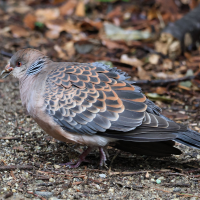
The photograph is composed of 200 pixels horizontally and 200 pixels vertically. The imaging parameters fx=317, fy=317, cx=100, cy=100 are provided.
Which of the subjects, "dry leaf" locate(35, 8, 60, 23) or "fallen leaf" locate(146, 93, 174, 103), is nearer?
"fallen leaf" locate(146, 93, 174, 103)

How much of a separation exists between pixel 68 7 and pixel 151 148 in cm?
579

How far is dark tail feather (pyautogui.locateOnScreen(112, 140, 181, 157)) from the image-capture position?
13.2ft

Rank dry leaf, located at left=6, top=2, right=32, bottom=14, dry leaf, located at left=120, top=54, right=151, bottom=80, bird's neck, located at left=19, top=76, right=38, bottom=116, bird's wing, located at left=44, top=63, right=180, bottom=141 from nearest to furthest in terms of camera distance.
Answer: bird's wing, located at left=44, top=63, right=180, bottom=141
bird's neck, located at left=19, top=76, right=38, bottom=116
dry leaf, located at left=120, top=54, right=151, bottom=80
dry leaf, located at left=6, top=2, right=32, bottom=14

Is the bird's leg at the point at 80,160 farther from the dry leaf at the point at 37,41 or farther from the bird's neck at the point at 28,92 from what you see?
the dry leaf at the point at 37,41

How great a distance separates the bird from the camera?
369 cm

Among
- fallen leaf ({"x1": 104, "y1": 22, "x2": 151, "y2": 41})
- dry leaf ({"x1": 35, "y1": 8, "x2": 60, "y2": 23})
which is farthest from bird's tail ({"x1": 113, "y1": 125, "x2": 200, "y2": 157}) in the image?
dry leaf ({"x1": 35, "y1": 8, "x2": 60, "y2": 23})

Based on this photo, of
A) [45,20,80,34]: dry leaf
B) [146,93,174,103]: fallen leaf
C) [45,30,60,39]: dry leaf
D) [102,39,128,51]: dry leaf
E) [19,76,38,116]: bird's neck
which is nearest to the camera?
[19,76,38,116]: bird's neck

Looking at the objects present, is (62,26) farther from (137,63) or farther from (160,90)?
(160,90)

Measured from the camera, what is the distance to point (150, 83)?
5988mm

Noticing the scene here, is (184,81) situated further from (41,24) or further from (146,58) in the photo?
(41,24)

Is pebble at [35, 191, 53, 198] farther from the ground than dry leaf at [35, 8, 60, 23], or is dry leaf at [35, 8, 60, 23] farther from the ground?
dry leaf at [35, 8, 60, 23]

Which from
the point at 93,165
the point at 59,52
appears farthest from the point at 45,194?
the point at 59,52

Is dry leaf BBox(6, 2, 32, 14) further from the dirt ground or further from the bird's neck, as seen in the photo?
the bird's neck

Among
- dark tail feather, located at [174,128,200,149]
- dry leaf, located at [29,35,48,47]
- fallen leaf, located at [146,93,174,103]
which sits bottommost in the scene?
dark tail feather, located at [174,128,200,149]
